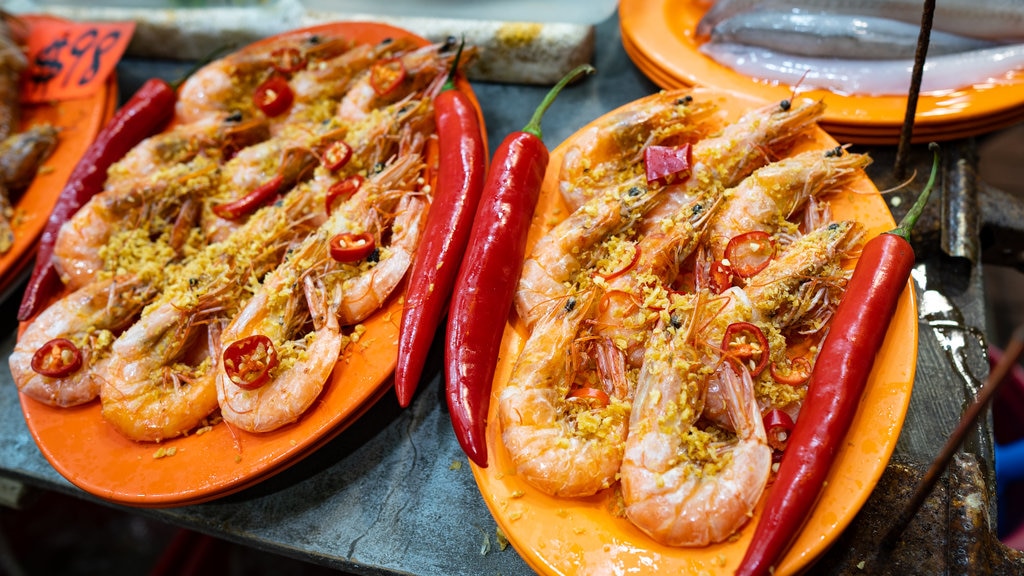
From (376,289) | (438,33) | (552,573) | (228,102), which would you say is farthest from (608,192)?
(228,102)

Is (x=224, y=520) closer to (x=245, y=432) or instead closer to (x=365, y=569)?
(x=245, y=432)

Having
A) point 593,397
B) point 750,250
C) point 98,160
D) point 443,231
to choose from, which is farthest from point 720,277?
point 98,160

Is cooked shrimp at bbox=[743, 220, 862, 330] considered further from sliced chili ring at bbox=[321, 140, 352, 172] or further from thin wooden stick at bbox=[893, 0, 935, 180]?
sliced chili ring at bbox=[321, 140, 352, 172]

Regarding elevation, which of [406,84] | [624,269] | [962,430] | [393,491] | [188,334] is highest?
[962,430]

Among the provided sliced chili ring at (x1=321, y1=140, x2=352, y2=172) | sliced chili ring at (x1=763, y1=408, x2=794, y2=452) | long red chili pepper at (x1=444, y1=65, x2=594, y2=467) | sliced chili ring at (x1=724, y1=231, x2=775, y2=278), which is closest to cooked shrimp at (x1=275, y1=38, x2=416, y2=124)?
sliced chili ring at (x1=321, y1=140, x2=352, y2=172)

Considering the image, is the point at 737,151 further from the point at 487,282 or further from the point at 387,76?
the point at 387,76

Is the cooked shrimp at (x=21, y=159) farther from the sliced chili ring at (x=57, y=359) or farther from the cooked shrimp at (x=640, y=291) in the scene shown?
the cooked shrimp at (x=640, y=291)

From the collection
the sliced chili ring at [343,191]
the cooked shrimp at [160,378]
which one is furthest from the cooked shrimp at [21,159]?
the sliced chili ring at [343,191]

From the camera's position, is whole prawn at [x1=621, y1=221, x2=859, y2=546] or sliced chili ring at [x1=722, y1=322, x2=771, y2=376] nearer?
whole prawn at [x1=621, y1=221, x2=859, y2=546]
